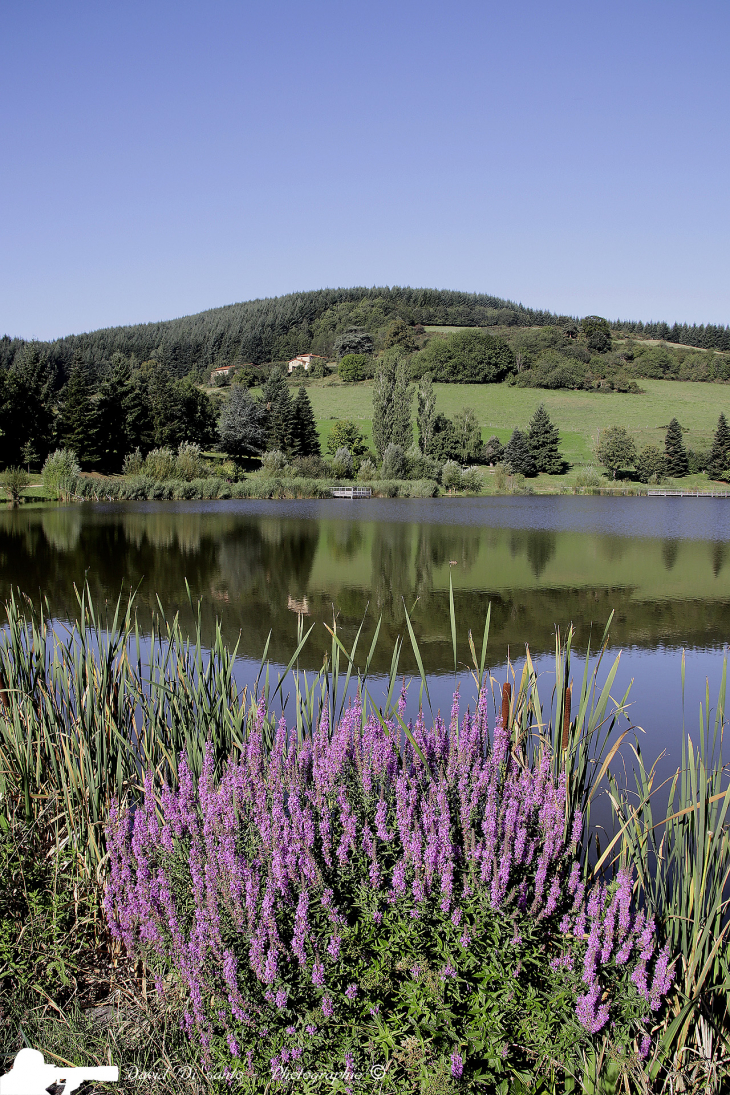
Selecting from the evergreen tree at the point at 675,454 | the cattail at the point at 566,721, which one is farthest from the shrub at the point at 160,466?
the cattail at the point at 566,721

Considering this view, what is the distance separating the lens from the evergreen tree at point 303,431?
181 feet

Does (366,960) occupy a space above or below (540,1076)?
above

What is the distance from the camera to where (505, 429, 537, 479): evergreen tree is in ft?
178

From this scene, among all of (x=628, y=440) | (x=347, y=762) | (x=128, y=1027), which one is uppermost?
(x=628, y=440)

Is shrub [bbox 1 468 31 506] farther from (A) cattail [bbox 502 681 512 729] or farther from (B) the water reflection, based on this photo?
(A) cattail [bbox 502 681 512 729]

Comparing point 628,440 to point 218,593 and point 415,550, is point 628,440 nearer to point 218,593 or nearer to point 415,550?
point 415,550

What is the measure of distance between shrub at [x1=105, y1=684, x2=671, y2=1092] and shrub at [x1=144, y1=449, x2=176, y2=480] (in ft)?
128

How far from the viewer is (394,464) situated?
46906 millimetres

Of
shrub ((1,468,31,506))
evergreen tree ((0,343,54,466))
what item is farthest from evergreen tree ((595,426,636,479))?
shrub ((1,468,31,506))

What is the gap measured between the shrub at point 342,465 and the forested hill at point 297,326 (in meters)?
59.0

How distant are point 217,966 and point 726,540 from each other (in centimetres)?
2182

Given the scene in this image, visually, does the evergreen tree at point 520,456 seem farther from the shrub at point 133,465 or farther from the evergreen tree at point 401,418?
the shrub at point 133,465

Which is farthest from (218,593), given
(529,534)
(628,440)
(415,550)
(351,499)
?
(628,440)

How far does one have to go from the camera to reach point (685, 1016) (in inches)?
75.2
